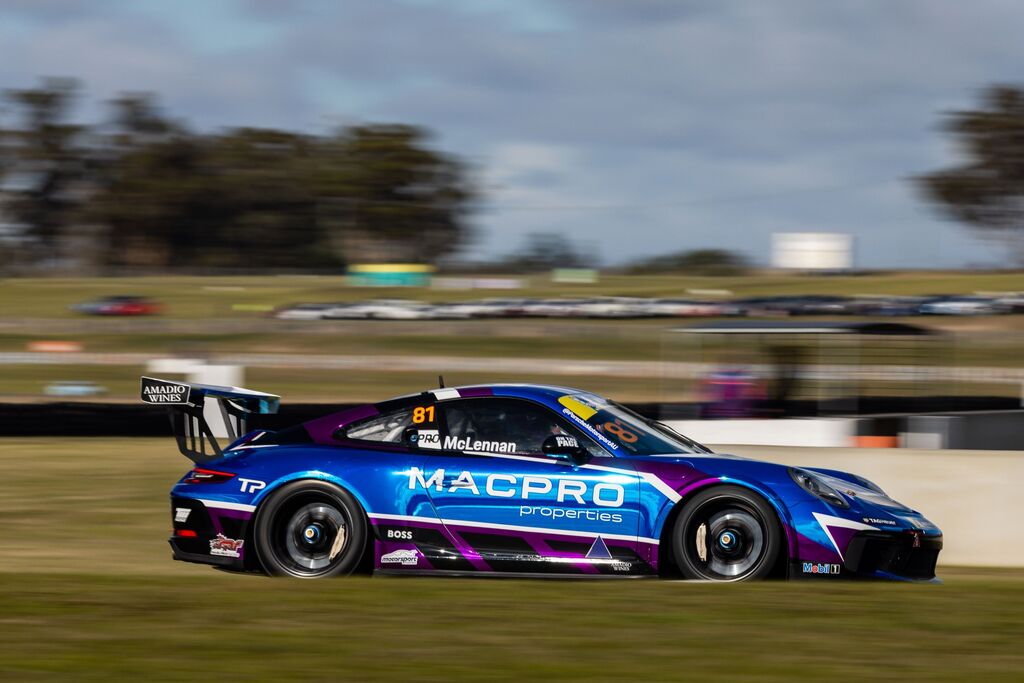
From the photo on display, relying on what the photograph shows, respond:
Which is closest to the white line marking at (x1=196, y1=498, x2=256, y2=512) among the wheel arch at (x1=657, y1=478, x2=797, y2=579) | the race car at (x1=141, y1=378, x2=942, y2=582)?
the race car at (x1=141, y1=378, x2=942, y2=582)

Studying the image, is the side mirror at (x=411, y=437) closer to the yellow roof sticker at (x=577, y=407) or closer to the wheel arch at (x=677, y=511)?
the yellow roof sticker at (x=577, y=407)

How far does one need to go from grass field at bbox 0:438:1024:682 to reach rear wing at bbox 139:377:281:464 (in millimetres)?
1198

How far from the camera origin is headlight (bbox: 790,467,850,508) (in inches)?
257

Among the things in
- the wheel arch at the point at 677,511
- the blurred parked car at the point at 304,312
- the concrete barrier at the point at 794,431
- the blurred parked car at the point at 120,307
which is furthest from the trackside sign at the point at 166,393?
the blurred parked car at the point at 120,307

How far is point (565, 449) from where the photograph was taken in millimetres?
6613

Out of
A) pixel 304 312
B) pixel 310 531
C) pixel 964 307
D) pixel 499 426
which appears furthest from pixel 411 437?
pixel 964 307

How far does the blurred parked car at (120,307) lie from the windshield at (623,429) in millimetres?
48074

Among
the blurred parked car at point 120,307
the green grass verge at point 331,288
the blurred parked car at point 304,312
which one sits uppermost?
the green grass verge at point 331,288

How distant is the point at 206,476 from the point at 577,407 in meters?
2.06

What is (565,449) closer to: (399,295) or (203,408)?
(203,408)

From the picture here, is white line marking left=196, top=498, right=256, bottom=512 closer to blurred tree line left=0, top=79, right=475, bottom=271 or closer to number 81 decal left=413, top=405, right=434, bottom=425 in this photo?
number 81 decal left=413, top=405, right=434, bottom=425

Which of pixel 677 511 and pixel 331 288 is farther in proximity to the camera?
pixel 331 288

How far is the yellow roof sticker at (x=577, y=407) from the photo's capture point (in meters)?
6.82

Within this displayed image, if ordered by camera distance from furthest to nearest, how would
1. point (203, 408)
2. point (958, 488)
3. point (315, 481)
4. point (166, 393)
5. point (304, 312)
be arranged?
point (304, 312) < point (958, 488) < point (203, 408) < point (166, 393) < point (315, 481)
